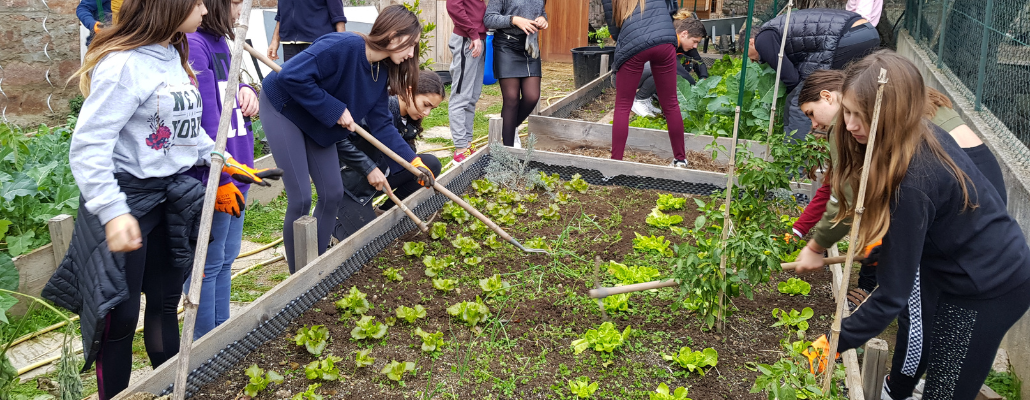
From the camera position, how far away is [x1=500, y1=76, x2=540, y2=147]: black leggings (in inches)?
206

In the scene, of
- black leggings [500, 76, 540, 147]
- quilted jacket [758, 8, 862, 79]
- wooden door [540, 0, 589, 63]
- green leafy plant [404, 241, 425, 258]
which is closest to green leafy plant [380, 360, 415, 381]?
green leafy plant [404, 241, 425, 258]

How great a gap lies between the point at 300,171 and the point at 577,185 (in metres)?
1.97

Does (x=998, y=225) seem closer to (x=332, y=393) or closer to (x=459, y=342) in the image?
(x=459, y=342)

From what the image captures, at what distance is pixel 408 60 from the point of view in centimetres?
346

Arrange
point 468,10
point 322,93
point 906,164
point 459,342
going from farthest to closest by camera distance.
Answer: point 468,10 → point 322,93 → point 459,342 → point 906,164

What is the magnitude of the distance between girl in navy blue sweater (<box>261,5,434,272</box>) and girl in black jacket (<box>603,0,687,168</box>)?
1703 millimetres

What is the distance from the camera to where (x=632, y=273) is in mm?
3285

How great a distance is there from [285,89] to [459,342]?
1273 millimetres

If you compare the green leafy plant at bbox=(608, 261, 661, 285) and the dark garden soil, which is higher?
the green leafy plant at bbox=(608, 261, 661, 285)

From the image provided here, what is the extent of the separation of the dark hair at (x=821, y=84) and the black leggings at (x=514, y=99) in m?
2.47

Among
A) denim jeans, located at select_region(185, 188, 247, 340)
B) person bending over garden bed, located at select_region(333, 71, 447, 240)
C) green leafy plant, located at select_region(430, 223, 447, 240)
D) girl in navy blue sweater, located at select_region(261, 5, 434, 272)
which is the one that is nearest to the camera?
denim jeans, located at select_region(185, 188, 247, 340)

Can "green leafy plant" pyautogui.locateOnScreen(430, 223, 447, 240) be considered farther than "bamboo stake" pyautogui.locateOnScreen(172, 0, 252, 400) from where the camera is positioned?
Yes

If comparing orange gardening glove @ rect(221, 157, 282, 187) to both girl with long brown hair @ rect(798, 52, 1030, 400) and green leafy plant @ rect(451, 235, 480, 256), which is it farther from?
girl with long brown hair @ rect(798, 52, 1030, 400)

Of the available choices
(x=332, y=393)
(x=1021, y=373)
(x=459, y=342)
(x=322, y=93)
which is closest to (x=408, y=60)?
(x=322, y=93)
